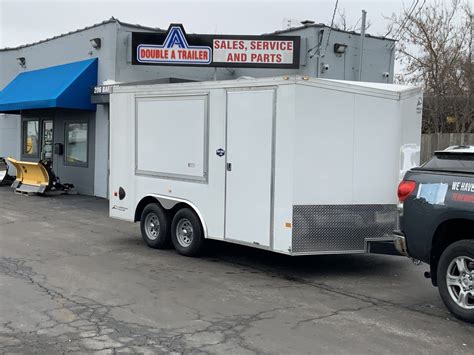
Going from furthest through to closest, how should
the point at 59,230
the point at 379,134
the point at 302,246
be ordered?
the point at 59,230
the point at 379,134
the point at 302,246

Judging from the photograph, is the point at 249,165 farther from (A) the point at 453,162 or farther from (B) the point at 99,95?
(B) the point at 99,95

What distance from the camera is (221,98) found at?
8.09m

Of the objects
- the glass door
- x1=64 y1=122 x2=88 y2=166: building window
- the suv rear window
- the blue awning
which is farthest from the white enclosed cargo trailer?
the glass door

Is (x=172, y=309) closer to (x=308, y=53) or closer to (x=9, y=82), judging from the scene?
(x=308, y=53)

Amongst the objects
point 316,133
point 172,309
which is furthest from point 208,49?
point 172,309

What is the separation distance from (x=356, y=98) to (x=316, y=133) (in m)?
0.78

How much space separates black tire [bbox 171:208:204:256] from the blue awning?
9198 millimetres

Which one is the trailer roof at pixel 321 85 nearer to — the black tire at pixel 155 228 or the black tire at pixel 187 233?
the black tire at pixel 187 233

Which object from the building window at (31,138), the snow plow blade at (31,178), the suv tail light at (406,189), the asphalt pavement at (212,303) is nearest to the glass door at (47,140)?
the building window at (31,138)

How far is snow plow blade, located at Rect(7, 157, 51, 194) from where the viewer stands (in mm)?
17436

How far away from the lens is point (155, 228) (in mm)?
9367

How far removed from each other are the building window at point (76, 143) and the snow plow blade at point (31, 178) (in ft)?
4.21

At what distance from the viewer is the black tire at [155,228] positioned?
9.09m

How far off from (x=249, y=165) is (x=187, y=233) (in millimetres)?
1742
